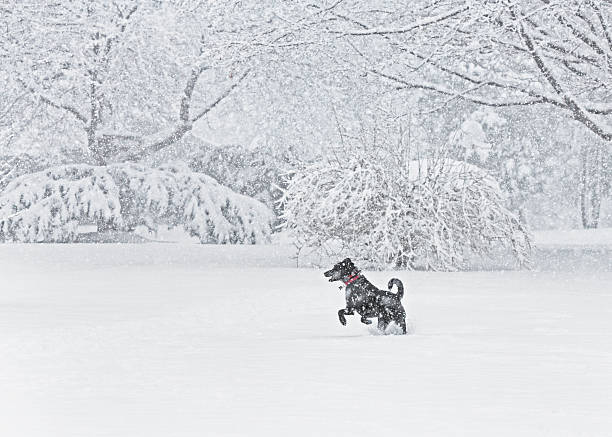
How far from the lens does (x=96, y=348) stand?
8188 mm

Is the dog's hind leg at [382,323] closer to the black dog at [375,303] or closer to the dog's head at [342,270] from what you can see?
the black dog at [375,303]

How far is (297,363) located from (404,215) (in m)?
10.2

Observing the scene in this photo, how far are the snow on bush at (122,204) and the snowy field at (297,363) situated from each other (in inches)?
408

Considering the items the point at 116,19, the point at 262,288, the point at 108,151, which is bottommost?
the point at 262,288

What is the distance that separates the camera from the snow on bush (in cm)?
2472

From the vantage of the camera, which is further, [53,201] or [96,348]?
[53,201]

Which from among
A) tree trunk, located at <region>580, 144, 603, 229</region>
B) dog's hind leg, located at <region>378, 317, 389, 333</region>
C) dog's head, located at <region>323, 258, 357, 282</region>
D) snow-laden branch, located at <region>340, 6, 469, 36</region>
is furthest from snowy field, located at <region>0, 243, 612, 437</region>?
tree trunk, located at <region>580, 144, 603, 229</region>

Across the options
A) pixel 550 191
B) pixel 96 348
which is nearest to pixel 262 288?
pixel 96 348

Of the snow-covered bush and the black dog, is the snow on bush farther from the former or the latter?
the black dog

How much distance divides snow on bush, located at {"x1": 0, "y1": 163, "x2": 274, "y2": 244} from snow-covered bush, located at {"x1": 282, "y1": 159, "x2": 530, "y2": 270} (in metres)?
7.66

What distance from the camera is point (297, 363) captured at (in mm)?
7285

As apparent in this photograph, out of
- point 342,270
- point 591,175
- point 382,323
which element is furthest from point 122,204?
point 591,175

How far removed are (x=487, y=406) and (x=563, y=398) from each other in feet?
1.70

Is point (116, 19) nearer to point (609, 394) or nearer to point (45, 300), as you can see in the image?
point (45, 300)
